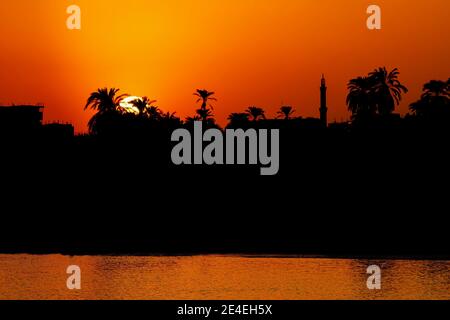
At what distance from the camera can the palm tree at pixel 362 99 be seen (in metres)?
110

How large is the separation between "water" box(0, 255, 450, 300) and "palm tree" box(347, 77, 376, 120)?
54891 millimetres

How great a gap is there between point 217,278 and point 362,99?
6191 centimetres

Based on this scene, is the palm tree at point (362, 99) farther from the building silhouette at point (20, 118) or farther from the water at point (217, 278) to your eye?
the water at point (217, 278)

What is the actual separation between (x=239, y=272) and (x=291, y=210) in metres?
24.7

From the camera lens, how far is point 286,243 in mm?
64562

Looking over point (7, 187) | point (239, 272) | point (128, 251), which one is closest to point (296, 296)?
point (239, 272)

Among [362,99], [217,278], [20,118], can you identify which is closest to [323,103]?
[362,99]

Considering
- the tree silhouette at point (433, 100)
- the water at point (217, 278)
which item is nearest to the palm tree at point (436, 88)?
the tree silhouette at point (433, 100)

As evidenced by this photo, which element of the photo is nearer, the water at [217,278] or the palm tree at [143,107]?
the water at [217,278]

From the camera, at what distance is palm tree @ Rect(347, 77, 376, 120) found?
110312 mm

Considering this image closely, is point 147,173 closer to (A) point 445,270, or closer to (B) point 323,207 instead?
(B) point 323,207

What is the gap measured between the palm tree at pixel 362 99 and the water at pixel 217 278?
54.9 metres

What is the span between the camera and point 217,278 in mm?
51875

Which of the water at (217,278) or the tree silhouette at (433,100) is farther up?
the tree silhouette at (433,100)
